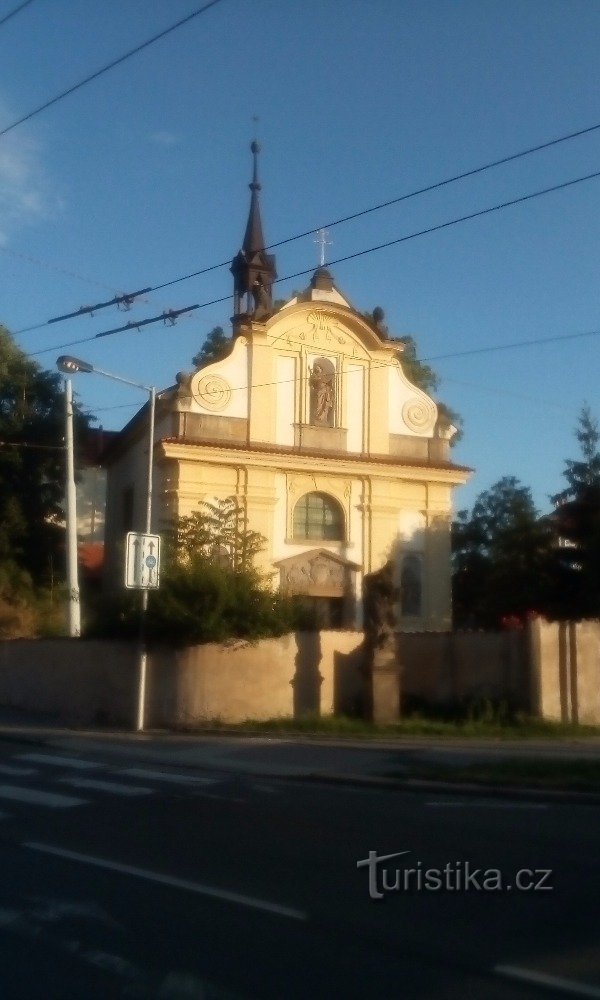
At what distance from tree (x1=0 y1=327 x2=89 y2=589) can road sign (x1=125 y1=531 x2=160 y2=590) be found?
13574 millimetres

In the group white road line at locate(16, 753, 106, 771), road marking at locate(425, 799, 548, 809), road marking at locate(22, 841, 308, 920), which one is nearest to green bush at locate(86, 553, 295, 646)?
white road line at locate(16, 753, 106, 771)

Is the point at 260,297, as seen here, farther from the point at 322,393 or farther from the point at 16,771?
the point at 16,771

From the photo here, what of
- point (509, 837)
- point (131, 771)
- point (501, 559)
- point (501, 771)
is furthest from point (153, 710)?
point (501, 559)

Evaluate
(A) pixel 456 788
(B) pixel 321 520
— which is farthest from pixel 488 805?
(B) pixel 321 520

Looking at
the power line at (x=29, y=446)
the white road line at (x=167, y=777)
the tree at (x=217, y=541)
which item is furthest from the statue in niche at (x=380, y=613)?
the power line at (x=29, y=446)

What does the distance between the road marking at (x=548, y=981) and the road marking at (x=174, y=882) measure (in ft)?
5.15

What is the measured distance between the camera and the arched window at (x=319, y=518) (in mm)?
36750

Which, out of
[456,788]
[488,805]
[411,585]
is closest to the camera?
[488,805]

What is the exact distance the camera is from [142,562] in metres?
23.5

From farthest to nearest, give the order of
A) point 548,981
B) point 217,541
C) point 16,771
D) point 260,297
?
point 260,297, point 217,541, point 16,771, point 548,981

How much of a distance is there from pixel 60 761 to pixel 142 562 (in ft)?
19.8

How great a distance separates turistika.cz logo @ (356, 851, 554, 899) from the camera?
324 inches

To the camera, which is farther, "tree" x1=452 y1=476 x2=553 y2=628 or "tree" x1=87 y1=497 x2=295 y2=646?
"tree" x1=452 y1=476 x2=553 y2=628

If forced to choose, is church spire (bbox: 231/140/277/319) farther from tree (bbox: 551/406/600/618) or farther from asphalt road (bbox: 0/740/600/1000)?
asphalt road (bbox: 0/740/600/1000)
